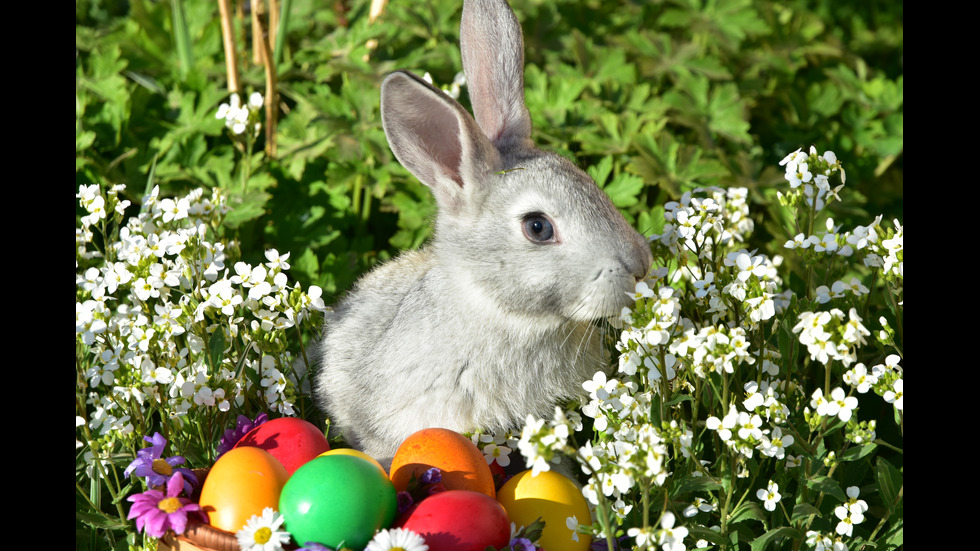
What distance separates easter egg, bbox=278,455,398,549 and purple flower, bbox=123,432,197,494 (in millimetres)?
311

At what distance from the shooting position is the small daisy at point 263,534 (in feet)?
7.04

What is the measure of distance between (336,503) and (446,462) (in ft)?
1.31

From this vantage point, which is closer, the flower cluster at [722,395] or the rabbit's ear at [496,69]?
the flower cluster at [722,395]

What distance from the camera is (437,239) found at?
120 inches

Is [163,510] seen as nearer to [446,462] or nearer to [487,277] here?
[446,462]

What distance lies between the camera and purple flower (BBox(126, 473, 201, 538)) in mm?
2277

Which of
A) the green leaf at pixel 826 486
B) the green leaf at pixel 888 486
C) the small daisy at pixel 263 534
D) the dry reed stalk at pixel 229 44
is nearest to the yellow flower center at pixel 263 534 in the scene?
the small daisy at pixel 263 534

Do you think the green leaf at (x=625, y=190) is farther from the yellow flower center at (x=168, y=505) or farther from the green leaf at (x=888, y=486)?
the yellow flower center at (x=168, y=505)

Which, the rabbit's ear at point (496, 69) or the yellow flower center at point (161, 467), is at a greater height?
the rabbit's ear at point (496, 69)

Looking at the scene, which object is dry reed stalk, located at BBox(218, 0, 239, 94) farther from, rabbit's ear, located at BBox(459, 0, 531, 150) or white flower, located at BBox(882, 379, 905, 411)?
white flower, located at BBox(882, 379, 905, 411)

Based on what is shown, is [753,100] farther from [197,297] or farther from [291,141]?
[197,297]

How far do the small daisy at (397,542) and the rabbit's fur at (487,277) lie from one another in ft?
2.61

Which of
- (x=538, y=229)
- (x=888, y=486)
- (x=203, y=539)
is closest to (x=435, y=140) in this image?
(x=538, y=229)

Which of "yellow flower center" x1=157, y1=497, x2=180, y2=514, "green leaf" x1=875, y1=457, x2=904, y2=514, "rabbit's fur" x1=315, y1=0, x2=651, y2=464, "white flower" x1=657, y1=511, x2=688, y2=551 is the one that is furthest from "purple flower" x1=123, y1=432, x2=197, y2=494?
"green leaf" x1=875, y1=457, x2=904, y2=514
